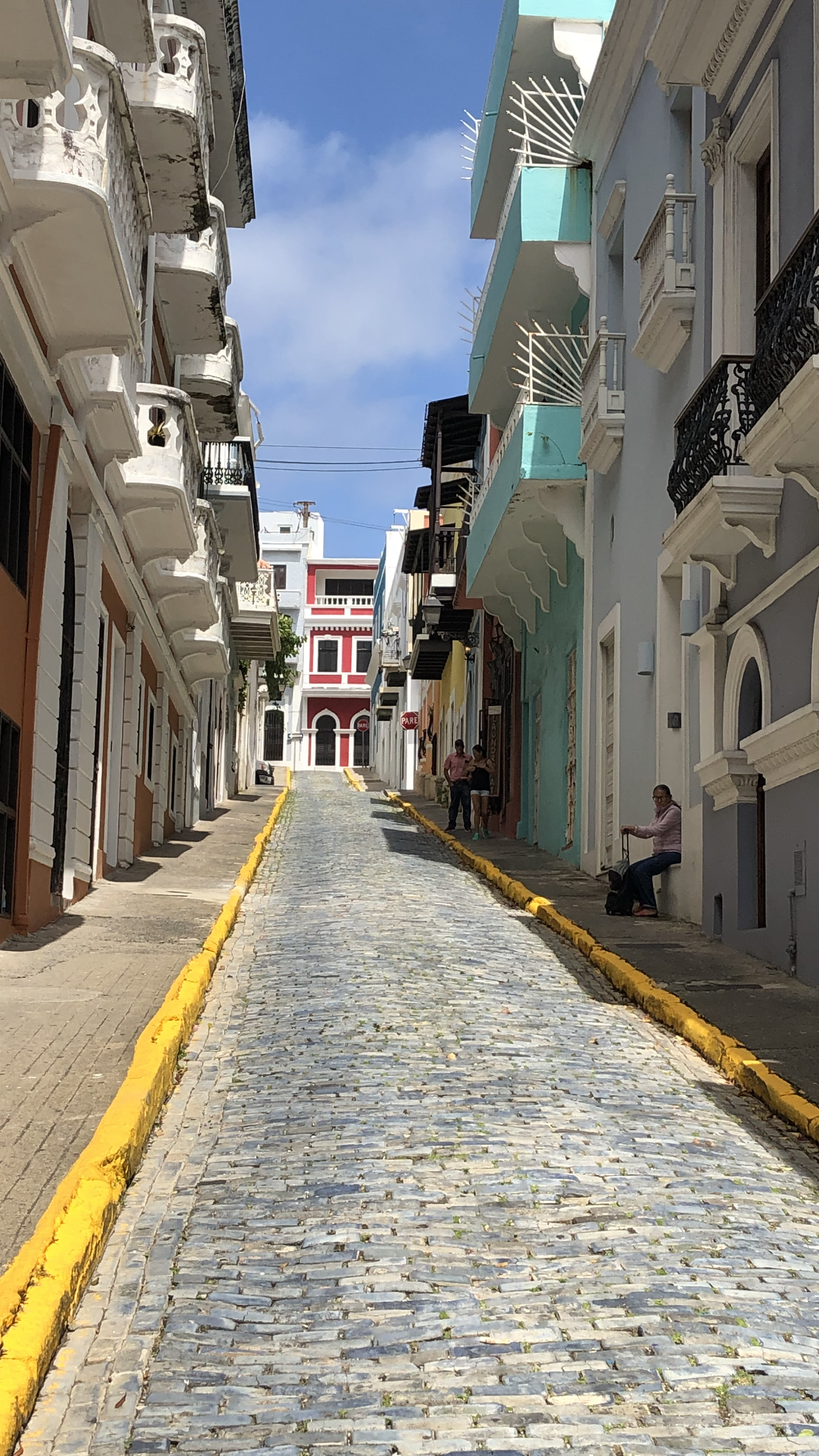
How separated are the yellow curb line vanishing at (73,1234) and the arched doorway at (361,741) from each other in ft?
214

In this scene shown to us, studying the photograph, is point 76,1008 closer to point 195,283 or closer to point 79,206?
point 79,206

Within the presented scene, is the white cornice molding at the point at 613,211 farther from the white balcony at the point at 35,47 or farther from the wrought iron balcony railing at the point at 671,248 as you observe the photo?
the white balcony at the point at 35,47

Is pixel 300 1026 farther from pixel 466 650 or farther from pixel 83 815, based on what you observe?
pixel 466 650

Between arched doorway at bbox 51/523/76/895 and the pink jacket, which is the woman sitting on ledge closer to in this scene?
the pink jacket

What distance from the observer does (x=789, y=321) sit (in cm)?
923

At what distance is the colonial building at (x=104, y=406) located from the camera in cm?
1049

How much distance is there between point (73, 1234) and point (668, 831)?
9.41 metres

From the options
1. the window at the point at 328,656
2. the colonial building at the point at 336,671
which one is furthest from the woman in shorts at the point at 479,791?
the window at the point at 328,656

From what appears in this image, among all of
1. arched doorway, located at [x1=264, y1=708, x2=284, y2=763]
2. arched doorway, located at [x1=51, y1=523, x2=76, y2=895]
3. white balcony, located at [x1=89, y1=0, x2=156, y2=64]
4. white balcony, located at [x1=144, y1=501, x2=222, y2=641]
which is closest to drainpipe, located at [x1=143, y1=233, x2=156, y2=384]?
white balcony, located at [x1=89, y1=0, x2=156, y2=64]

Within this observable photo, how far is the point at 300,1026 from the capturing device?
9.01 metres

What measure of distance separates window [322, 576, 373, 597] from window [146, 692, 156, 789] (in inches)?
2157

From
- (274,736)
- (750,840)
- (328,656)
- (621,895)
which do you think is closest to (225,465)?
(621,895)

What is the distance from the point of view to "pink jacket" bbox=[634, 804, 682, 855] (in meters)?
13.8

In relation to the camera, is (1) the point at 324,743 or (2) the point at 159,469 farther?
(1) the point at 324,743
